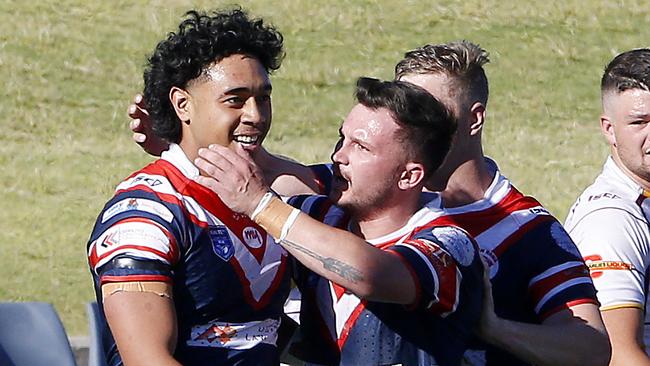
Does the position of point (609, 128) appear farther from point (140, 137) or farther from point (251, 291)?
point (251, 291)

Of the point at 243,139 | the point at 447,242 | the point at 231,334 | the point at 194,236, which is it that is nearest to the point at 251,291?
the point at 231,334

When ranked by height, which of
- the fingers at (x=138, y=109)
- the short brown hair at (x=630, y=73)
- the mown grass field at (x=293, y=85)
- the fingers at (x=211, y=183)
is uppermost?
the short brown hair at (x=630, y=73)

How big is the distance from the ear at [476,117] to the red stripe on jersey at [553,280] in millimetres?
582

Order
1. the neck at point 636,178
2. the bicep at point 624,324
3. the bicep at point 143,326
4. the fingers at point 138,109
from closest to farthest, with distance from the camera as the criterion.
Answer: the bicep at point 143,326 → the fingers at point 138,109 → the bicep at point 624,324 → the neck at point 636,178

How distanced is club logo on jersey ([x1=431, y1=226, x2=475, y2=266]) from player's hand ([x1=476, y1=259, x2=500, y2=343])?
4.4 inches

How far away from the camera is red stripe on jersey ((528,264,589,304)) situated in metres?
4.43

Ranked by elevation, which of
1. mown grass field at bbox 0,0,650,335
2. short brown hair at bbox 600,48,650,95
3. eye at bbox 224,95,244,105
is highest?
short brown hair at bbox 600,48,650,95

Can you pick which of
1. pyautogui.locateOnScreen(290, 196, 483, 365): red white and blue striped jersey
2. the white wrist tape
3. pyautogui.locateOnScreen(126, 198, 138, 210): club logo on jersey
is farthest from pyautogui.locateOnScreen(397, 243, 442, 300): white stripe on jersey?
pyautogui.locateOnScreen(126, 198, 138, 210): club logo on jersey

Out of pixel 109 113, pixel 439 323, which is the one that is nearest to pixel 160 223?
pixel 439 323

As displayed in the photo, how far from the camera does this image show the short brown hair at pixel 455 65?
4.71 m

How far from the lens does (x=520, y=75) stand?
49.8 feet

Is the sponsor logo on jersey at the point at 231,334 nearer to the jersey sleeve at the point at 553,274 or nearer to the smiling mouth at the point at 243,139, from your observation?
the smiling mouth at the point at 243,139

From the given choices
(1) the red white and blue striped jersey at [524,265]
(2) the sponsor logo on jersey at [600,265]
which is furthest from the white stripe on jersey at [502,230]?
(2) the sponsor logo on jersey at [600,265]

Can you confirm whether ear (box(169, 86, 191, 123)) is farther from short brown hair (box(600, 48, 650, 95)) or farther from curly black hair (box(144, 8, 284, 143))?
short brown hair (box(600, 48, 650, 95))
